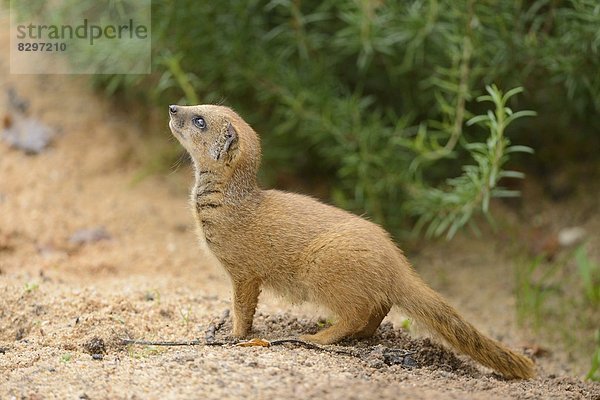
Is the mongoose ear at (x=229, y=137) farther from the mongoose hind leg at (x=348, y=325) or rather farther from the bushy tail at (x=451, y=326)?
the bushy tail at (x=451, y=326)

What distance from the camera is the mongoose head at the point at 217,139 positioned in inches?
170

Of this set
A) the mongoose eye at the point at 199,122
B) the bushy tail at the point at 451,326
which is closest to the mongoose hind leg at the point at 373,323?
the bushy tail at the point at 451,326

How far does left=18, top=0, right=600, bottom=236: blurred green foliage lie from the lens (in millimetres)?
5316

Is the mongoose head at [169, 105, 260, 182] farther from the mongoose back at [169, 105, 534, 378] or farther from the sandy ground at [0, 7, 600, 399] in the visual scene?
the sandy ground at [0, 7, 600, 399]

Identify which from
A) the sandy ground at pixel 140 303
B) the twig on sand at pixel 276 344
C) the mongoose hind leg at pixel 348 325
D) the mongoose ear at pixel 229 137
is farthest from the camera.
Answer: the mongoose ear at pixel 229 137

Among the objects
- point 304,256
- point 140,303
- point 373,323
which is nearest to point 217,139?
point 304,256

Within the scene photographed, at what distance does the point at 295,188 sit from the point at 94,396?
431cm

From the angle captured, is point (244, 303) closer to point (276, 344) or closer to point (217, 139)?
point (276, 344)

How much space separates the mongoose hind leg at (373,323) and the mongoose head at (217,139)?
3.22 feet

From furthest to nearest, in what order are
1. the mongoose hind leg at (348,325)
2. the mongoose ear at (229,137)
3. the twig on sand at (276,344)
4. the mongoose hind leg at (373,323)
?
the mongoose ear at (229,137) → the mongoose hind leg at (373,323) → the mongoose hind leg at (348,325) → the twig on sand at (276,344)

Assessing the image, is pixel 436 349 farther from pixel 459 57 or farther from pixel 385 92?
pixel 385 92

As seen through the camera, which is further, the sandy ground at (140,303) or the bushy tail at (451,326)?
the bushy tail at (451,326)

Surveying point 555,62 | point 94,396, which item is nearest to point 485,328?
point 555,62

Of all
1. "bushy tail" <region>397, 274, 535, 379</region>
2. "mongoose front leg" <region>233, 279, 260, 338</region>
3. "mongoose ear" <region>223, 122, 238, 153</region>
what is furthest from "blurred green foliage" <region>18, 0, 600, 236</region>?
"mongoose front leg" <region>233, 279, 260, 338</region>
